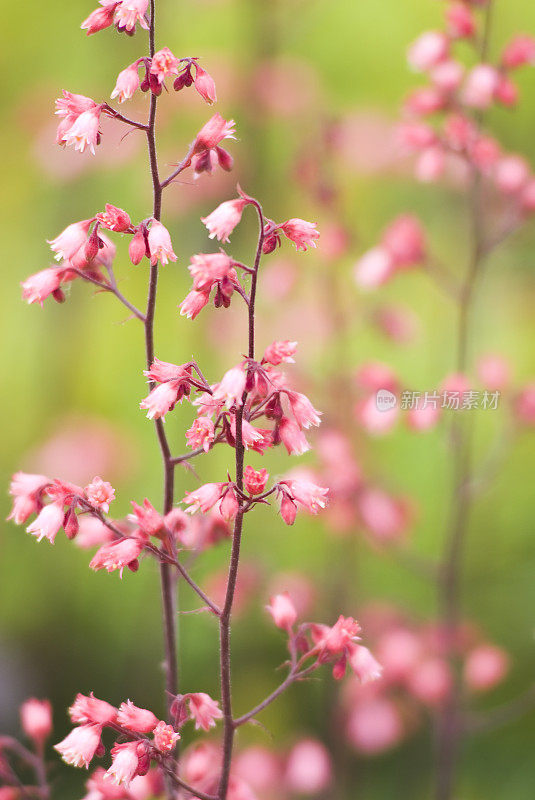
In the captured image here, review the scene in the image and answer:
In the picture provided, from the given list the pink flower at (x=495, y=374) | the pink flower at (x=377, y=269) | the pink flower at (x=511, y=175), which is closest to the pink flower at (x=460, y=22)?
the pink flower at (x=511, y=175)

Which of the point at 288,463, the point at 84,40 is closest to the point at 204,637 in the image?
the point at 288,463

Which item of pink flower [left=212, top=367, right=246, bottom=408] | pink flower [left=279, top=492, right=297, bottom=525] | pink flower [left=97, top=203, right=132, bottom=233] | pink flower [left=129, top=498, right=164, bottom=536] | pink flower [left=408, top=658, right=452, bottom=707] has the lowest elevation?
pink flower [left=408, top=658, right=452, bottom=707]

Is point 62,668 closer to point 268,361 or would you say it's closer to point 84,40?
point 268,361

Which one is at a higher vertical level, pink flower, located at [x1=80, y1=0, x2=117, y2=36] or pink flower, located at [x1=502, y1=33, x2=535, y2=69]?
pink flower, located at [x1=502, y1=33, x2=535, y2=69]

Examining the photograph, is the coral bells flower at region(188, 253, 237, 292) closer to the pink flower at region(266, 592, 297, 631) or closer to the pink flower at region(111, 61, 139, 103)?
the pink flower at region(111, 61, 139, 103)

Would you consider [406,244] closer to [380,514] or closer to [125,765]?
[380,514]

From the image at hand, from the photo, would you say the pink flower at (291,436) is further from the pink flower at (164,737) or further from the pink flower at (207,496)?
the pink flower at (164,737)

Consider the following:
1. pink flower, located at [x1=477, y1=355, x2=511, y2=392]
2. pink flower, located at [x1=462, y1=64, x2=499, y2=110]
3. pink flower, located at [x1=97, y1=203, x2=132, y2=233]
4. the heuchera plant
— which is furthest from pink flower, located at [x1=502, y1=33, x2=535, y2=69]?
pink flower, located at [x1=97, y1=203, x2=132, y2=233]
